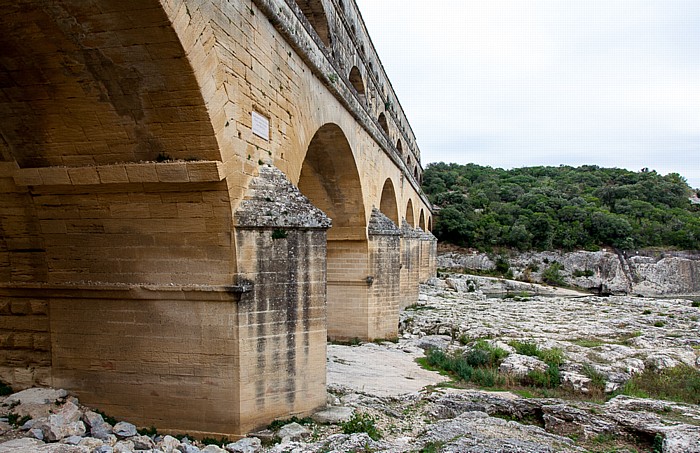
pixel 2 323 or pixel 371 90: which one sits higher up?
pixel 371 90

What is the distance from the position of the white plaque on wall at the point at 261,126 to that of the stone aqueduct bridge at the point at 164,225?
29mm

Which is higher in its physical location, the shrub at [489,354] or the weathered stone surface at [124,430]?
the weathered stone surface at [124,430]

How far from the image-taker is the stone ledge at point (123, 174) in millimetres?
4715

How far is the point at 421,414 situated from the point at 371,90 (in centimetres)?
1272

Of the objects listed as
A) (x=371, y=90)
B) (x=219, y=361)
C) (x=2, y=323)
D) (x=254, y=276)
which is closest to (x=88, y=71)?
(x=254, y=276)

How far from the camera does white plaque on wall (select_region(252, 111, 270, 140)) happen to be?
5477 millimetres

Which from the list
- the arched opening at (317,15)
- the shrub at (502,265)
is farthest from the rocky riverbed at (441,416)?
the shrub at (502,265)

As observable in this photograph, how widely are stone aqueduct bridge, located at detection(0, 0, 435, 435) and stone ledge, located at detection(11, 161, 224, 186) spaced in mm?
14

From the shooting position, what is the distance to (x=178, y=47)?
4012 mm

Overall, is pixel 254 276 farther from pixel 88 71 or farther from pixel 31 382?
pixel 31 382

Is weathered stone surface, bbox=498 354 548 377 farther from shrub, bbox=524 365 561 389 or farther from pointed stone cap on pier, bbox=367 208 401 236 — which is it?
pointed stone cap on pier, bbox=367 208 401 236

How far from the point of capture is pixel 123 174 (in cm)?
484

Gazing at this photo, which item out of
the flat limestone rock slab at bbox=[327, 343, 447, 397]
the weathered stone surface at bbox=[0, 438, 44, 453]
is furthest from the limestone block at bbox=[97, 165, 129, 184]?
the flat limestone rock slab at bbox=[327, 343, 447, 397]

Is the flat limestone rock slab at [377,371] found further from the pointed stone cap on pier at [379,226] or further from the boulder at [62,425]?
the boulder at [62,425]
